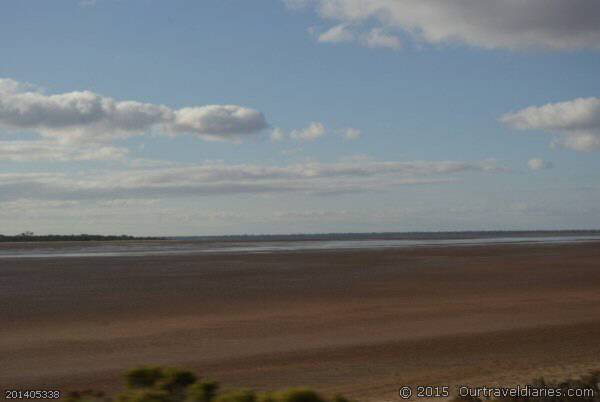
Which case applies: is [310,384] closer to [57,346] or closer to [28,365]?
[28,365]

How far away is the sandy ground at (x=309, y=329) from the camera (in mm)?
11227

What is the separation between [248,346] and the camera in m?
13.6

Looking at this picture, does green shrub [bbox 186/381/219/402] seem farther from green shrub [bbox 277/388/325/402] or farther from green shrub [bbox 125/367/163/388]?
green shrub [bbox 277/388/325/402]

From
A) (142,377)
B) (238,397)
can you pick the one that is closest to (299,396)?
(238,397)

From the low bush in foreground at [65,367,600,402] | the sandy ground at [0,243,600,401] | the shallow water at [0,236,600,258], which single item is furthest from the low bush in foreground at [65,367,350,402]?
the shallow water at [0,236,600,258]

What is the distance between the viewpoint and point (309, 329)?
1553 cm

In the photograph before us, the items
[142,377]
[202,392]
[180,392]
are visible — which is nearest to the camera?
[202,392]

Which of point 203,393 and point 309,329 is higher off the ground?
point 203,393

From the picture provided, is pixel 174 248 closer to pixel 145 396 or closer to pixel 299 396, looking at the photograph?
pixel 145 396

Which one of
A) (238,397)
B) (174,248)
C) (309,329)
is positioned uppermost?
(238,397)

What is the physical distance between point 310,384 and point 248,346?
11.2 ft

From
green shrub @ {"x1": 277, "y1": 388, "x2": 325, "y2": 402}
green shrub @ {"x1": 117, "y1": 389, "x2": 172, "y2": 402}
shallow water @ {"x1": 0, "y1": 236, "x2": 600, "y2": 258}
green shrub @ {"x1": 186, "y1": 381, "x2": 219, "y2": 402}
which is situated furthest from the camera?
shallow water @ {"x1": 0, "y1": 236, "x2": 600, "y2": 258}

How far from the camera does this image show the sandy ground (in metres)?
11.2

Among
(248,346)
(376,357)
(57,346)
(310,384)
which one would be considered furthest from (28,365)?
(376,357)
